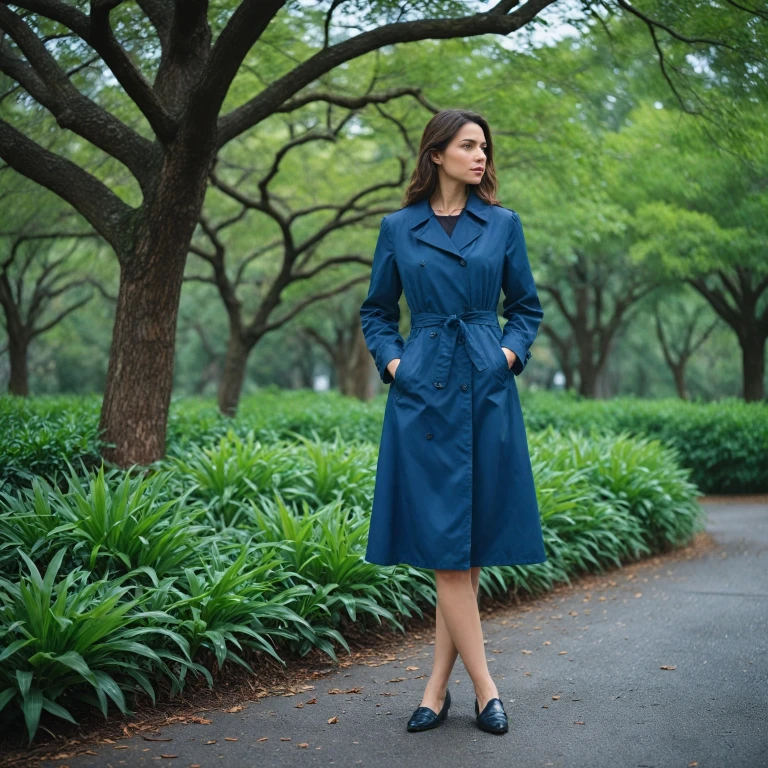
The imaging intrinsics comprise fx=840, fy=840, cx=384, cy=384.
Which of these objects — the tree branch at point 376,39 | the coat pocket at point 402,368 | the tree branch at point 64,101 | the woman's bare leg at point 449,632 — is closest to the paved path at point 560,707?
the woman's bare leg at point 449,632

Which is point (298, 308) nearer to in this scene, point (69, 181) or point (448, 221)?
point (69, 181)

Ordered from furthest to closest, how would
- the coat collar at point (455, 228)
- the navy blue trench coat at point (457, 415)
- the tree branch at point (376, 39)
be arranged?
the tree branch at point (376, 39)
the coat collar at point (455, 228)
the navy blue trench coat at point (457, 415)

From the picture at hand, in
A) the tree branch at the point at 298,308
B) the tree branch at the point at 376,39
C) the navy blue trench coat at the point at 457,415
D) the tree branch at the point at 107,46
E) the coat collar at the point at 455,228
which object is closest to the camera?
the navy blue trench coat at the point at 457,415

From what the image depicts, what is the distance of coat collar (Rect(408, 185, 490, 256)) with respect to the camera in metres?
3.19

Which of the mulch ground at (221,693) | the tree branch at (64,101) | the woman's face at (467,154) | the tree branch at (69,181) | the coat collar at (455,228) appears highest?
the tree branch at (64,101)

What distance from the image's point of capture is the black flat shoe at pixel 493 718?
3115 millimetres

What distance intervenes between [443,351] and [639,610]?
2.95 m

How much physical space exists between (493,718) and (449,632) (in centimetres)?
35

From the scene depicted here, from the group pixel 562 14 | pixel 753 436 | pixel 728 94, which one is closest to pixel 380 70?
pixel 562 14

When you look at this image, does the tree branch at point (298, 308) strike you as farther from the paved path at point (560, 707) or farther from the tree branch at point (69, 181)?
the paved path at point (560, 707)

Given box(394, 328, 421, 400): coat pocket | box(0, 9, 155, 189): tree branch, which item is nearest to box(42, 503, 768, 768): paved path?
box(394, 328, 421, 400): coat pocket

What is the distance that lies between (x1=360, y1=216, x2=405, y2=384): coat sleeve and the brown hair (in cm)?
20

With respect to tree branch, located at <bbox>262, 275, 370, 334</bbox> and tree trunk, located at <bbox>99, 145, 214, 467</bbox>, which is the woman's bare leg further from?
tree branch, located at <bbox>262, 275, 370, 334</bbox>

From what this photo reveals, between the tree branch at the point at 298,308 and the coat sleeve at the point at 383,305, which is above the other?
the tree branch at the point at 298,308
